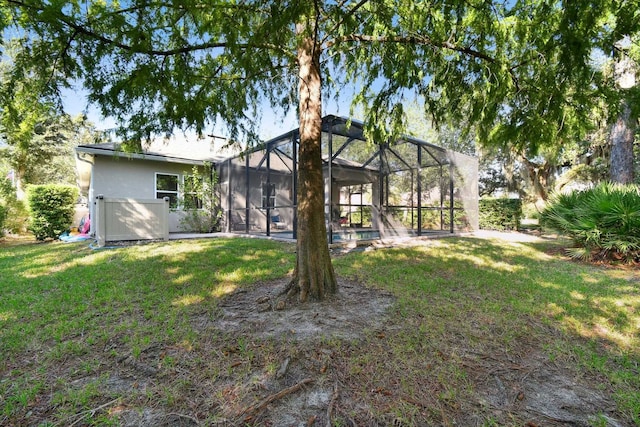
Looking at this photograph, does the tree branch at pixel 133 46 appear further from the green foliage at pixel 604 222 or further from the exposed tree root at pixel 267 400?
the green foliage at pixel 604 222

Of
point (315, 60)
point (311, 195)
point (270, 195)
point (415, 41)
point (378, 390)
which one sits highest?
point (415, 41)

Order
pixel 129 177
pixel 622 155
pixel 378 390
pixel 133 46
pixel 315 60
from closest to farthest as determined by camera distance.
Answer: pixel 378 390, pixel 133 46, pixel 315 60, pixel 622 155, pixel 129 177

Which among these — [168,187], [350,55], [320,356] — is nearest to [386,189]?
[350,55]

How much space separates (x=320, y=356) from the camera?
2229 millimetres

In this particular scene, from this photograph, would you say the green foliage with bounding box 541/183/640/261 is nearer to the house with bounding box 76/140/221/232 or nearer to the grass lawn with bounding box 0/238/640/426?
the grass lawn with bounding box 0/238/640/426

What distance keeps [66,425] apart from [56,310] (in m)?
2.19

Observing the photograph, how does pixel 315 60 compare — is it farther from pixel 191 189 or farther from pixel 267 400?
pixel 191 189

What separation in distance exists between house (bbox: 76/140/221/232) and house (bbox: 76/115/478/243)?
0.03 metres

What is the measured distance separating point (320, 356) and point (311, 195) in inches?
66.9

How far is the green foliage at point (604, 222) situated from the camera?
5.39 meters

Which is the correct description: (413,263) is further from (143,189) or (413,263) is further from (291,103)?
(143,189)

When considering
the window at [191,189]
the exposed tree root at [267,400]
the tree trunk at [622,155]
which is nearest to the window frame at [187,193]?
the window at [191,189]

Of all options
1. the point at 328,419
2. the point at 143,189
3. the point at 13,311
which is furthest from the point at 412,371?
the point at 143,189

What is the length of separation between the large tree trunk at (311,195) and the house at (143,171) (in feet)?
24.8
